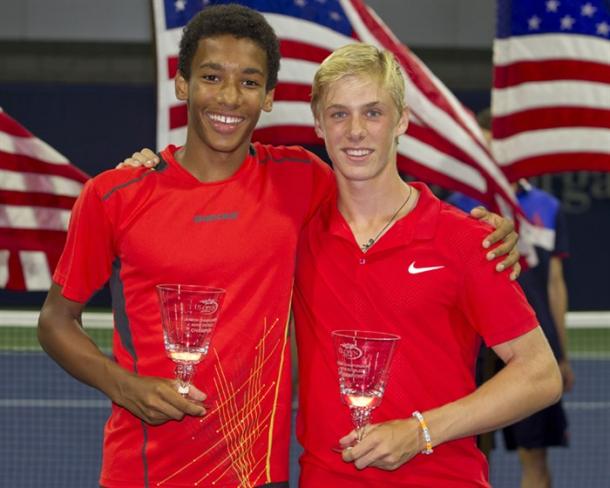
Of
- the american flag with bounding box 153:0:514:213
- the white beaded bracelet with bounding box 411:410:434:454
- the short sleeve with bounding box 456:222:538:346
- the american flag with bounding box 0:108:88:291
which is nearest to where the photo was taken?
the white beaded bracelet with bounding box 411:410:434:454

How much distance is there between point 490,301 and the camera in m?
2.91

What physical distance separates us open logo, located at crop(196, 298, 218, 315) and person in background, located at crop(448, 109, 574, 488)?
3.35 metres

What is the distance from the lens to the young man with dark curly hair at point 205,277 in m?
3.10

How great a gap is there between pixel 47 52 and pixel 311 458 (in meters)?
12.9

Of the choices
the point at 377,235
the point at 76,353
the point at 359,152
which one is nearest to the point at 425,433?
the point at 377,235

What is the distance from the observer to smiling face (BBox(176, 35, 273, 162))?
320cm

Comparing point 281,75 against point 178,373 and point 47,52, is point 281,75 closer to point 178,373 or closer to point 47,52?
point 178,373

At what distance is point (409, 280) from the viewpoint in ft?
9.65

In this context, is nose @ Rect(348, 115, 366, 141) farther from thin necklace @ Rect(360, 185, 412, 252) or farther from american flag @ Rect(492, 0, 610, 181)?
american flag @ Rect(492, 0, 610, 181)

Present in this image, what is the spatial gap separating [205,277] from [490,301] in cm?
69

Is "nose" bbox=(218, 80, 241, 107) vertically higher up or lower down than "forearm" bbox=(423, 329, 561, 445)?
higher up

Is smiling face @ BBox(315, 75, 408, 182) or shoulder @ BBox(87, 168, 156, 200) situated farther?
shoulder @ BBox(87, 168, 156, 200)

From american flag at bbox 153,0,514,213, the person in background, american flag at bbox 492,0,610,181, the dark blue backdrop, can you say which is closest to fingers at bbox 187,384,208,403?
american flag at bbox 153,0,514,213

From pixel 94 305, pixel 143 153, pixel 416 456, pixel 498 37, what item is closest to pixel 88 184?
pixel 143 153
